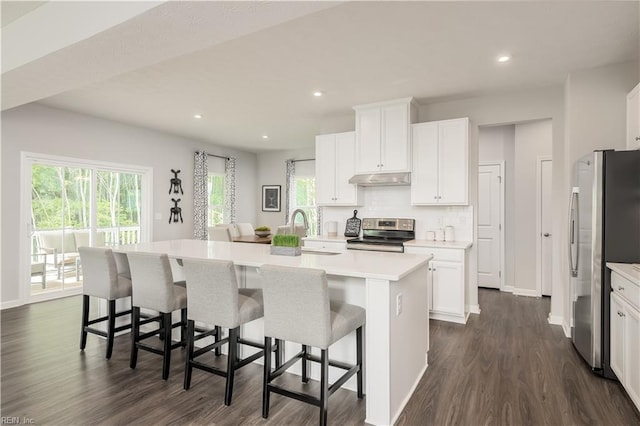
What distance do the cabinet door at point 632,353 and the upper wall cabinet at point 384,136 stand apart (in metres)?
2.70

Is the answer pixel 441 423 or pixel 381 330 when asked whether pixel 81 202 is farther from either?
A: pixel 441 423

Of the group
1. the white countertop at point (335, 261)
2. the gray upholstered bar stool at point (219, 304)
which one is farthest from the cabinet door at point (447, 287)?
the gray upholstered bar stool at point (219, 304)

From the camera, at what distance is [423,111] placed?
4801 mm

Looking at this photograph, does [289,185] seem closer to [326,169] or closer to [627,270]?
[326,169]

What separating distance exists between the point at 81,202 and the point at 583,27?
21.0 feet

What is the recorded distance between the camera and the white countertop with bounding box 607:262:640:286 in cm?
219

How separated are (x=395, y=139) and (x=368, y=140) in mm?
365

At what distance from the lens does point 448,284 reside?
4.05 meters

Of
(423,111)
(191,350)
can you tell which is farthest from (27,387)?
(423,111)

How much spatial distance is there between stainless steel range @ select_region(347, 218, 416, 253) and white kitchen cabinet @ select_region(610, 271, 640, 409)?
82.4 inches

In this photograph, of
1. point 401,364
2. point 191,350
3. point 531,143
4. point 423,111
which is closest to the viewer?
point 401,364

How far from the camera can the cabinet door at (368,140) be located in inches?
183

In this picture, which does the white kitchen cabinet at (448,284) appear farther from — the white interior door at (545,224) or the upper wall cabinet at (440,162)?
the white interior door at (545,224)

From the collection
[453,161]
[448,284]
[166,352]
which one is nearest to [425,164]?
[453,161]
